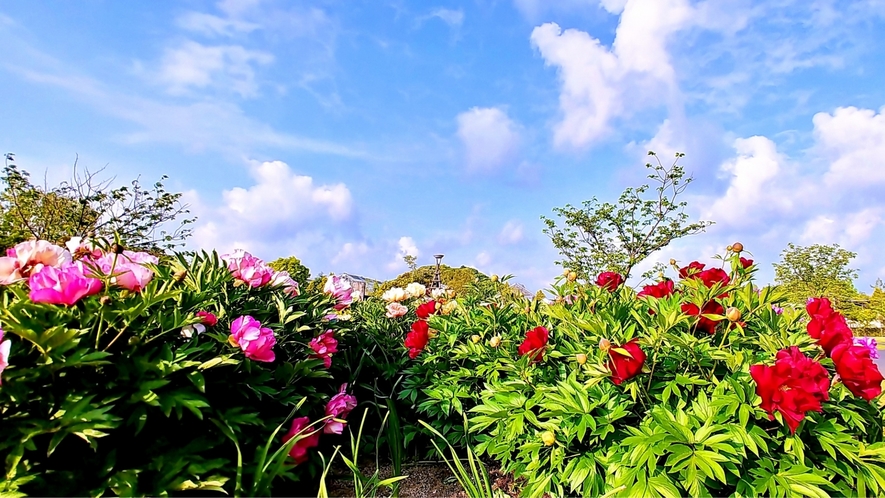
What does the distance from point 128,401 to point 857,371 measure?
2007 millimetres

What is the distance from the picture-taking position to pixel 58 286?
1.30 m

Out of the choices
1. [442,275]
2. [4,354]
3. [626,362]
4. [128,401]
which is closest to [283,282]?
[128,401]

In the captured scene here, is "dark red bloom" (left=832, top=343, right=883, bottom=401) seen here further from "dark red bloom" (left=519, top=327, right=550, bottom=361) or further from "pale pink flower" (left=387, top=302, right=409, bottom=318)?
"pale pink flower" (left=387, top=302, right=409, bottom=318)

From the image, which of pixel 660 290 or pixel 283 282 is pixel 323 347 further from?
pixel 660 290

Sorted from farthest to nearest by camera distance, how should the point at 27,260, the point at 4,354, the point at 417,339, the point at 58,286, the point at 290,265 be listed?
the point at 290,265 < the point at 417,339 < the point at 27,260 < the point at 58,286 < the point at 4,354

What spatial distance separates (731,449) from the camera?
1331 mm

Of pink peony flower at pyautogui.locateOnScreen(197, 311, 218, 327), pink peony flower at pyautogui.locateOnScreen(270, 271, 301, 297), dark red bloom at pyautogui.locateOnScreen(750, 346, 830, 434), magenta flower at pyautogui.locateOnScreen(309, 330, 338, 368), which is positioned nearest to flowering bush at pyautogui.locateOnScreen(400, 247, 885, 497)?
dark red bloom at pyautogui.locateOnScreen(750, 346, 830, 434)

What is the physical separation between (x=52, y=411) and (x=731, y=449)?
71.8 inches

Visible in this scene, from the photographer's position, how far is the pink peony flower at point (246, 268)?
1.90 metres

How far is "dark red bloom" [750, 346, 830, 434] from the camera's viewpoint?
1302 mm

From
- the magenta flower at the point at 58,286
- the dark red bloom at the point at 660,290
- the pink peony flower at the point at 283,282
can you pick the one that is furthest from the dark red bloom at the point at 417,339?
the magenta flower at the point at 58,286

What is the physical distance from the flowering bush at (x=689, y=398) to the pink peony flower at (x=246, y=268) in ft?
2.95

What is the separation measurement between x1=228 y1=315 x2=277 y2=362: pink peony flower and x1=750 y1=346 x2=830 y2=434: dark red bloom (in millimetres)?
1427

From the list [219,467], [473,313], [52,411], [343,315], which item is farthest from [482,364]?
[52,411]
